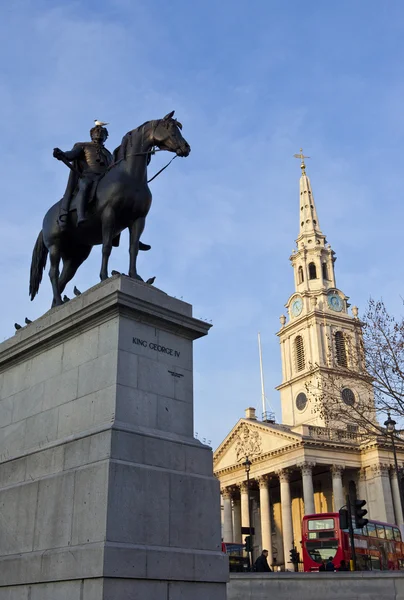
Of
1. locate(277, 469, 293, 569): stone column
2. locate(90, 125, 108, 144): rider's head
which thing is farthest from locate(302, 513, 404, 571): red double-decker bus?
locate(90, 125, 108, 144): rider's head

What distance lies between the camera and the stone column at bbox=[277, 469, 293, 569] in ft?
222

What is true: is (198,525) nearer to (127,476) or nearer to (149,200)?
(127,476)

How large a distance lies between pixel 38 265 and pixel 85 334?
142 inches

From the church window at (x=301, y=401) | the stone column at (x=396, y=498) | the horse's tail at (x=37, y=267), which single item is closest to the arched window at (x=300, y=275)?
the church window at (x=301, y=401)

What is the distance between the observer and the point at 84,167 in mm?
11938

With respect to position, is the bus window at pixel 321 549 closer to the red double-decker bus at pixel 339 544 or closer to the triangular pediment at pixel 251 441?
the red double-decker bus at pixel 339 544

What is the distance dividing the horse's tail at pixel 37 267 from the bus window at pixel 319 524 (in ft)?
97.9

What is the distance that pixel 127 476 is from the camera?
8.56m

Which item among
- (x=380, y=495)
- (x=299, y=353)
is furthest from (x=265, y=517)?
(x=299, y=353)

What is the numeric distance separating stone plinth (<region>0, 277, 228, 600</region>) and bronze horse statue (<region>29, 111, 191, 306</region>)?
1288mm

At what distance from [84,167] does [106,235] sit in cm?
174

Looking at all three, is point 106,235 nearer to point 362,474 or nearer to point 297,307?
point 362,474

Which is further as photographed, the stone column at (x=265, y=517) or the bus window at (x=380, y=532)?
the stone column at (x=265, y=517)

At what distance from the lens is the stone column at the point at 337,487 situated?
67.6 m
